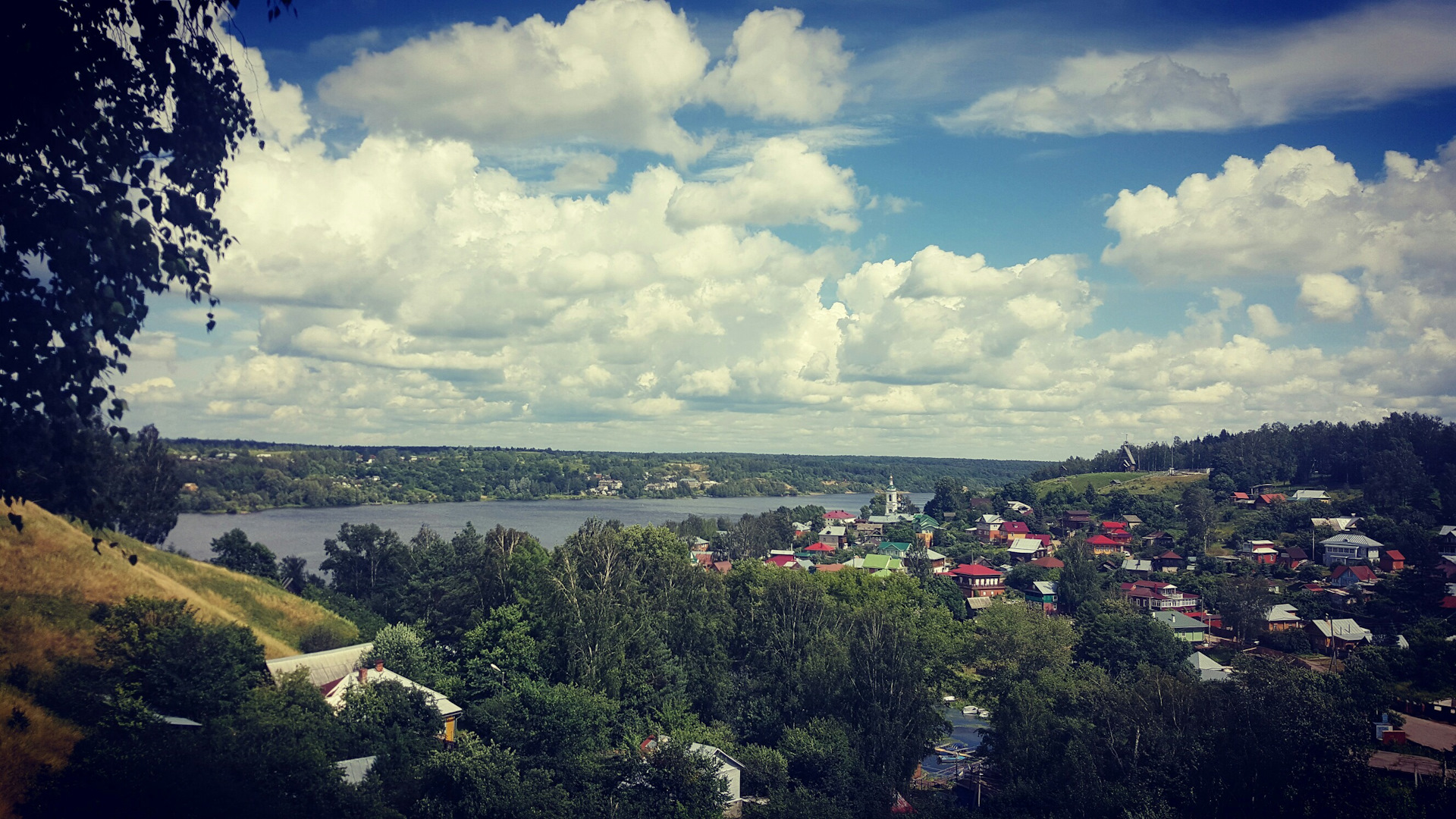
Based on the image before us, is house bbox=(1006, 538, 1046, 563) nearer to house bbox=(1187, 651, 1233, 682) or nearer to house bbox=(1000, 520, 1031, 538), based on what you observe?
house bbox=(1000, 520, 1031, 538)

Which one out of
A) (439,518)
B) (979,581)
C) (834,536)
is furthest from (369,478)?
(979,581)

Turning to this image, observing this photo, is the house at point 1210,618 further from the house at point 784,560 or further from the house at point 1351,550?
the house at point 784,560

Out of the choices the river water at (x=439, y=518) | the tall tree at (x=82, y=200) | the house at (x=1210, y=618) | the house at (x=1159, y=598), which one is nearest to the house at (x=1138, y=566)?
the house at (x=1159, y=598)

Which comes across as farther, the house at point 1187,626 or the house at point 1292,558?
the house at point 1292,558

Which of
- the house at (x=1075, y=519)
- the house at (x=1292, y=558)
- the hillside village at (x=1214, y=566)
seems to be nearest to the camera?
the hillside village at (x=1214, y=566)

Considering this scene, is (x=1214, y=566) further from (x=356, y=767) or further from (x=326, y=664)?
(x=356, y=767)

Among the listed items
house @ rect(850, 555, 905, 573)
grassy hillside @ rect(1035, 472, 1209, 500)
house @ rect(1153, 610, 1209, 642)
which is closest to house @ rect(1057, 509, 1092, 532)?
grassy hillside @ rect(1035, 472, 1209, 500)

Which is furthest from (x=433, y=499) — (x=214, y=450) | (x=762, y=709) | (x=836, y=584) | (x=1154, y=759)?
(x=1154, y=759)
